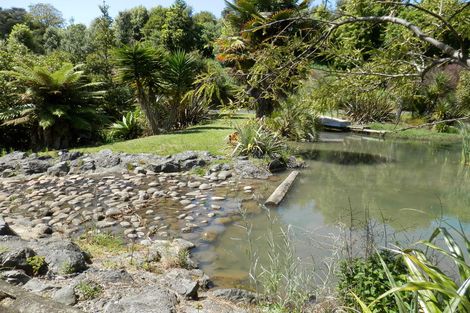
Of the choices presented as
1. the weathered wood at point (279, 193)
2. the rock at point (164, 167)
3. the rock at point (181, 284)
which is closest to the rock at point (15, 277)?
the rock at point (181, 284)

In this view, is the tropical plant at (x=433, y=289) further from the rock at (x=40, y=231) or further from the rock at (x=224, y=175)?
the rock at (x=224, y=175)

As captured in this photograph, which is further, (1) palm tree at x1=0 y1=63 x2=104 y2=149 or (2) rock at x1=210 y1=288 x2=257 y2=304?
(1) palm tree at x1=0 y1=63 x2=104 y2=149

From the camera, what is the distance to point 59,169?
836cm

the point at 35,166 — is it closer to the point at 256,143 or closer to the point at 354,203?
the point at 256,143

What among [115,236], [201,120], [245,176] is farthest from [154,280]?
[201,120]

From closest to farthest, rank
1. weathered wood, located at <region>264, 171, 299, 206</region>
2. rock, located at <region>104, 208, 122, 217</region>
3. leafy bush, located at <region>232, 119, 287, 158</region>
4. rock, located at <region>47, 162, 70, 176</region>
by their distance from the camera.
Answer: rock, located at <region>104, 208, 122, 217</region>, weathered wood, located at <region>264, 171, 299, 206</region>, rock, located at <region>47, 162, 70, 176</region>, leafy bush, located at <region>232, 119, 287, 158</region>

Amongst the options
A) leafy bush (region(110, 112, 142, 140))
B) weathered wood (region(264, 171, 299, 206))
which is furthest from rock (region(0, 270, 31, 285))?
leafy bush (region(110, 112, 142, 140))

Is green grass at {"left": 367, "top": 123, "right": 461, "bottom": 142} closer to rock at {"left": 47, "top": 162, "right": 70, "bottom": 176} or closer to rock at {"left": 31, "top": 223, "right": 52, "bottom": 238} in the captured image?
rock at {"left": 47, "top": 162, "right": 70, "bottom": 176}

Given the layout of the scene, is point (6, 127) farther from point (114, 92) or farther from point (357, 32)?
point (357, 32)

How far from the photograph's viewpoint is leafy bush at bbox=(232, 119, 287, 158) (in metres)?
9.41

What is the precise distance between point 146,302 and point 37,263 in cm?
115

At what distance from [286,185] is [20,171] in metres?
5.67

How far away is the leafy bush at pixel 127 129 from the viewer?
492 inches

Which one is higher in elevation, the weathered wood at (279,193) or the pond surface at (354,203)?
the weathered wood at (279,193)
